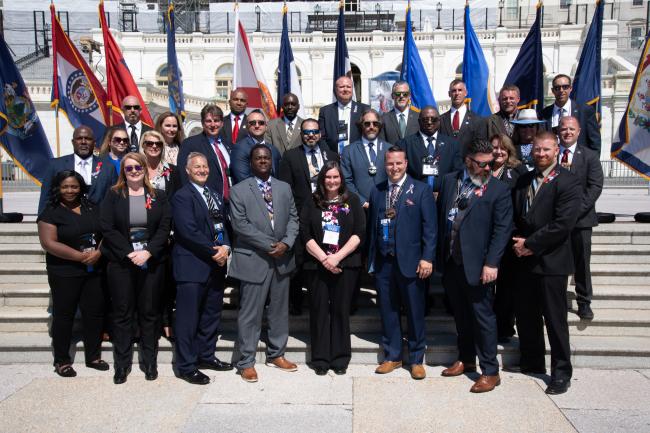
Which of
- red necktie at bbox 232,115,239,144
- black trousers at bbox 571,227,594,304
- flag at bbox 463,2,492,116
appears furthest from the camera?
flag at bbox 463,2,492,116

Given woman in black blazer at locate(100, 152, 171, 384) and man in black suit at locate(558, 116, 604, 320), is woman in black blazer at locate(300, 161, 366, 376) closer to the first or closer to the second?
woman in black blazer at locate(100, 152, 171, 384)

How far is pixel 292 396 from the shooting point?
16.5 feet

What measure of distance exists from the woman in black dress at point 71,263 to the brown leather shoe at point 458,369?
11.3 ft

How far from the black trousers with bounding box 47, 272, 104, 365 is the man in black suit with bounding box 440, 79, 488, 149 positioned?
447 centimetres

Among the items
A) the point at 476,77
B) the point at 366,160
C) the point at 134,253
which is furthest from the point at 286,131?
the point at 476,77

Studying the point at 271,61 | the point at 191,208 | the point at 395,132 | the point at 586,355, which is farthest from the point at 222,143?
the point at 271,61

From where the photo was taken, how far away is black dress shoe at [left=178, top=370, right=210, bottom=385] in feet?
17.3

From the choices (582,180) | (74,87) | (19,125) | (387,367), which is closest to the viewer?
(387,367)

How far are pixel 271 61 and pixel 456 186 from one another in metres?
39.8

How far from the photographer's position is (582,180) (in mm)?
5809

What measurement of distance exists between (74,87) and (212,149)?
4237 millimetres

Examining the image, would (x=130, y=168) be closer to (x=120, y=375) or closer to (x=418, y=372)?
(x=120, y=375)

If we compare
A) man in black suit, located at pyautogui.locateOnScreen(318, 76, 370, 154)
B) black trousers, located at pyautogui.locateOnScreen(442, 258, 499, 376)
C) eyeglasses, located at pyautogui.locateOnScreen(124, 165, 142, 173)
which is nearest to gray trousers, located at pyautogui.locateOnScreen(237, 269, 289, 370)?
eyeglasses, located at pyautogui.locateOnScreen(124, 165, 142, 173)

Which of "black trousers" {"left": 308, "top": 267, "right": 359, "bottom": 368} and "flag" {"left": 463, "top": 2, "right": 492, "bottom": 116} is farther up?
"flag" {"left": 463, "top": 2, "right": 492, "bottom": 116}
